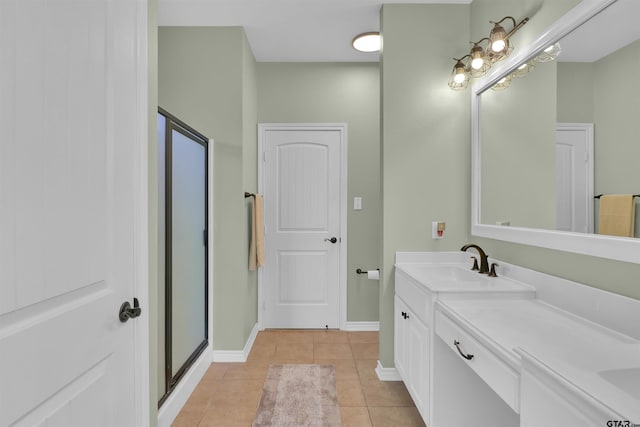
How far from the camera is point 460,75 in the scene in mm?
2170

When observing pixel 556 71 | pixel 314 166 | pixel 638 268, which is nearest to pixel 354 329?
pixel 314 166

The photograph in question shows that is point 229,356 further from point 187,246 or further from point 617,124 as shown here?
point 617,124

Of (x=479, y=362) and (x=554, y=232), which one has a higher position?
(x=554, y=232)

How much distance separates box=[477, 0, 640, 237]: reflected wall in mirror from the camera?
46.8 inches

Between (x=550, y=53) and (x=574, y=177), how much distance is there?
0.64 meters

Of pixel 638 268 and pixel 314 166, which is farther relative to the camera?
pixel 314 166

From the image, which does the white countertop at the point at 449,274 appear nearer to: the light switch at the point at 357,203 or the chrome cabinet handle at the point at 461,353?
the chrome cabinet handle at the point at 461,353

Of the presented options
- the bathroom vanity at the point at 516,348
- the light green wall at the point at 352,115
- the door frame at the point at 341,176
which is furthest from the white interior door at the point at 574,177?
the door frame at the point at 341,176

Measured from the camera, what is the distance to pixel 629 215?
3.91ft

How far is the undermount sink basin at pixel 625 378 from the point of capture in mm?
790

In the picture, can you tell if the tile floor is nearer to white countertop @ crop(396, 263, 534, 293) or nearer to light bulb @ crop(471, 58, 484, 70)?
white countertop @ crop(396, 263, 534, 293)
